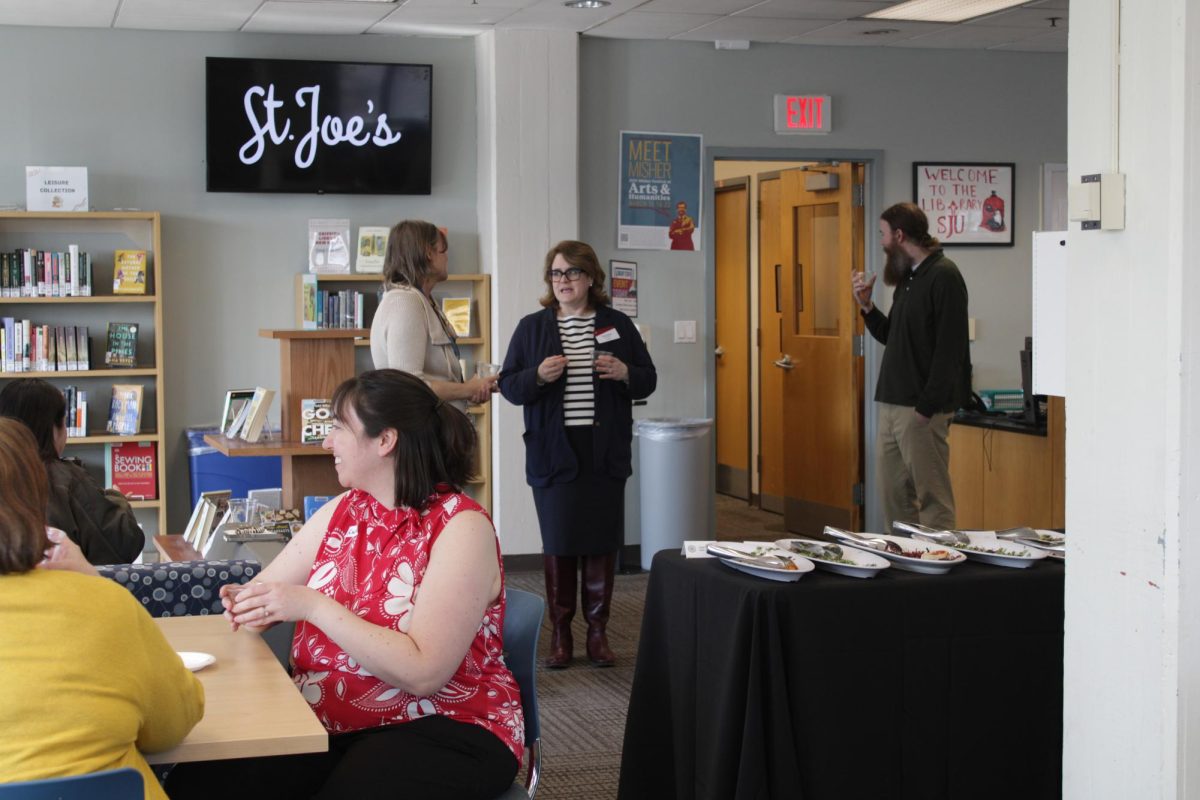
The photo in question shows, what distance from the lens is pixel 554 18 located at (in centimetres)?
674

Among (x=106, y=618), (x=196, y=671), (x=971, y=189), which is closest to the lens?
(x=106, y=618)

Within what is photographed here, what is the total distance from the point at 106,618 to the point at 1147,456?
1.81 m

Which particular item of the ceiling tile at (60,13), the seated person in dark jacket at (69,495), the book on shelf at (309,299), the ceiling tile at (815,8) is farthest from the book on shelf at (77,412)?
the ceiling tile at (815,8)

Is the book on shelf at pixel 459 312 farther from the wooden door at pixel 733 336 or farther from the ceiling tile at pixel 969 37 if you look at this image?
the ceiling tile at pixel 969 37

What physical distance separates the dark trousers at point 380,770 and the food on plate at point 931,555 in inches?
44.9

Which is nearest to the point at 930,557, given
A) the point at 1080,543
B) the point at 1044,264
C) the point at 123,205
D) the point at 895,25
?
the point at 1080,543

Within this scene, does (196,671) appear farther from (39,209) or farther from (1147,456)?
(39,209)

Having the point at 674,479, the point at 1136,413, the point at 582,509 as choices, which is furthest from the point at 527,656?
the point at 674,479

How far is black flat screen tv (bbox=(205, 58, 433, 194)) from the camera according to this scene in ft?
22.7

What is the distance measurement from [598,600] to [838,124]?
367 cm

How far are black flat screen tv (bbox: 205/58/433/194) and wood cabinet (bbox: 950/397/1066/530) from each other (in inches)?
123

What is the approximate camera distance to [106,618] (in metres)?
1.85

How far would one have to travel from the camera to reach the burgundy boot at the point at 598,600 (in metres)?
5.05

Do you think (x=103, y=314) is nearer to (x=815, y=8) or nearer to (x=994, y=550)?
(x=815, y=8)
